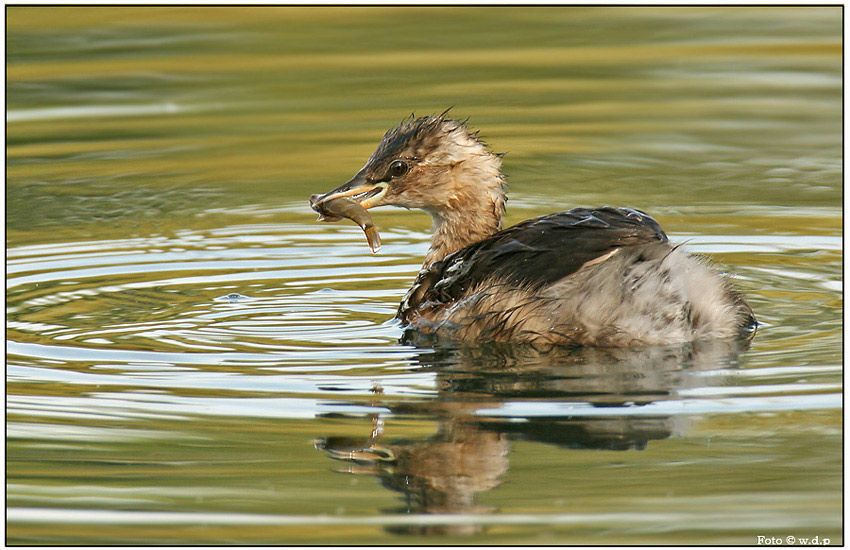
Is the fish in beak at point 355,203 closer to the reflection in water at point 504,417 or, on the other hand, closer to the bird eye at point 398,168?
the bird eye at point 398,168

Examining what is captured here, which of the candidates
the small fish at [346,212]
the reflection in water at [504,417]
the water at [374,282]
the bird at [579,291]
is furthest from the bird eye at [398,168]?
the reflection in water at [504,417]

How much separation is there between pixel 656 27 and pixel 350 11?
9.78 feet

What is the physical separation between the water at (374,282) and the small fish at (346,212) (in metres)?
0.42

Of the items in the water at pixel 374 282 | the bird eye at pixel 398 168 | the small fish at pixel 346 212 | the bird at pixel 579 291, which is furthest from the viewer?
the bird eye at pixel 398 168

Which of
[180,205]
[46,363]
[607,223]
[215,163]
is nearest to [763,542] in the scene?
[607,223]

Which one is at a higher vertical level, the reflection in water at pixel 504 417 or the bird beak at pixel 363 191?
the bird beak at pixel 363 191

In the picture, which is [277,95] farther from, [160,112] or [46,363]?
[46,363]

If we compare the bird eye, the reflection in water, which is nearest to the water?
the reflection in water

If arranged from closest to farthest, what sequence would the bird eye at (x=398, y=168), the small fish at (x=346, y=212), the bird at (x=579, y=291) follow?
the bird at (x=579, y=291), the small fish at (x=346, y=212), the bird eye at (x=398, y=168)

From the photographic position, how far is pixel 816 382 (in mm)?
6102

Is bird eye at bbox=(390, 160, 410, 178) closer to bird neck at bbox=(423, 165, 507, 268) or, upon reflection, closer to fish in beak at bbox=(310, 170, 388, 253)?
fish in beak at bbox=(310, 170, 388, 253)

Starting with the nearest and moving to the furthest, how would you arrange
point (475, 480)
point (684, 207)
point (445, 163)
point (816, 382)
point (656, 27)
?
point (475, 480) < point (816, 382) < point (445, 163) < point (684, 207) < point (656, 27)

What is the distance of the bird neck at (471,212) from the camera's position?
7.96 meters

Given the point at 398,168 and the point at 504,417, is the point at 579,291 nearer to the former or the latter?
the point at 504,417
